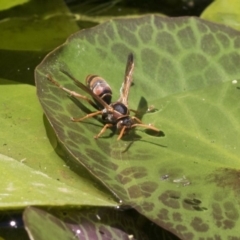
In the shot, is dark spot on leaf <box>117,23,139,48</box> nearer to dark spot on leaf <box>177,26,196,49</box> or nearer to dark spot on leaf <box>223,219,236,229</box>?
dark spot on leaf <box>177,26,196,49</box>

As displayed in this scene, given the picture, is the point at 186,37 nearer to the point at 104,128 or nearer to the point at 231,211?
the point at 104,128

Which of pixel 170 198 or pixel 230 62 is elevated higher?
pixel 230 62

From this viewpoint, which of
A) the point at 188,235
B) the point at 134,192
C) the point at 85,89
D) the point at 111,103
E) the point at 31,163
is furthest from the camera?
the point at 111,103

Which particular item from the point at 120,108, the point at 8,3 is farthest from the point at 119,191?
the point at 8,3

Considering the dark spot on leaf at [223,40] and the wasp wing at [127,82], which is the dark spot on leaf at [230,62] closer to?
the dark spot on leaf at [223,40]

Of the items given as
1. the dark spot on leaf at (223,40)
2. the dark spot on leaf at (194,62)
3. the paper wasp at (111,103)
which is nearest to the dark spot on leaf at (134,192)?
the paper wasp at (111,103)

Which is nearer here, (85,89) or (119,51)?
(85,89)

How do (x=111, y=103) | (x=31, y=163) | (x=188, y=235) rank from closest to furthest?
(x=188, y=235) < (x=31, y=163) < (x=111, y=103)
